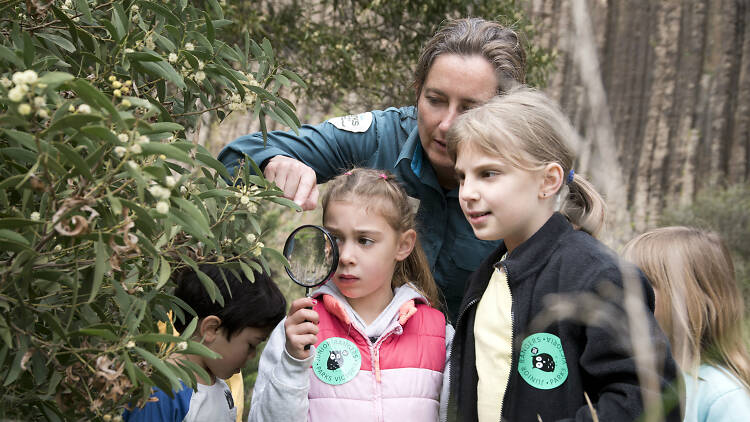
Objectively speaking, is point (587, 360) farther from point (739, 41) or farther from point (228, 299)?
point (739, 41)

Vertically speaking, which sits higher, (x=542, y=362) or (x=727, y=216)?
(x=542, y=362)

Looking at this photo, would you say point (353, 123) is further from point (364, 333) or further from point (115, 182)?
point (115, 182)

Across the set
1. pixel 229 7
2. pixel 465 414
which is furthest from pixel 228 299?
pixel 229 7

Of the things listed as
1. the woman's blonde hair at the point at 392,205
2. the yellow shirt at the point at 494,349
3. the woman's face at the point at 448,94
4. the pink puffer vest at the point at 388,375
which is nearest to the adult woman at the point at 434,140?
the woman's face at the point at 448,94

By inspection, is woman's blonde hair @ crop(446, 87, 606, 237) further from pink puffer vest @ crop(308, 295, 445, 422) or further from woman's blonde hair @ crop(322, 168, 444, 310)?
pink puffer vest @ crop(308, 295, 445, 422)

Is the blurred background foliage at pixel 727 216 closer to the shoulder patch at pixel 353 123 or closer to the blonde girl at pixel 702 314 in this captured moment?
the blonde girl at pixel 702 314

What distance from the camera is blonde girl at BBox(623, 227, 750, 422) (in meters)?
2.56

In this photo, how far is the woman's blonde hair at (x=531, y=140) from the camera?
2.28m

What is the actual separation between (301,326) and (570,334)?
2.59ft

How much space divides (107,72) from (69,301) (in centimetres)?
50

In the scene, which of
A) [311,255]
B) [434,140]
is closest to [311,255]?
[311,255]

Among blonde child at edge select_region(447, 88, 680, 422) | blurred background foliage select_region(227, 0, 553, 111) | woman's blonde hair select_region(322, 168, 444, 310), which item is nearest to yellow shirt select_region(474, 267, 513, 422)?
blonde child at edge select_region(447, 88, 680, 422)

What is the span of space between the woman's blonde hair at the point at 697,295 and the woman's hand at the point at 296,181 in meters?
1.27

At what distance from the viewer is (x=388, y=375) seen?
2.49 m
